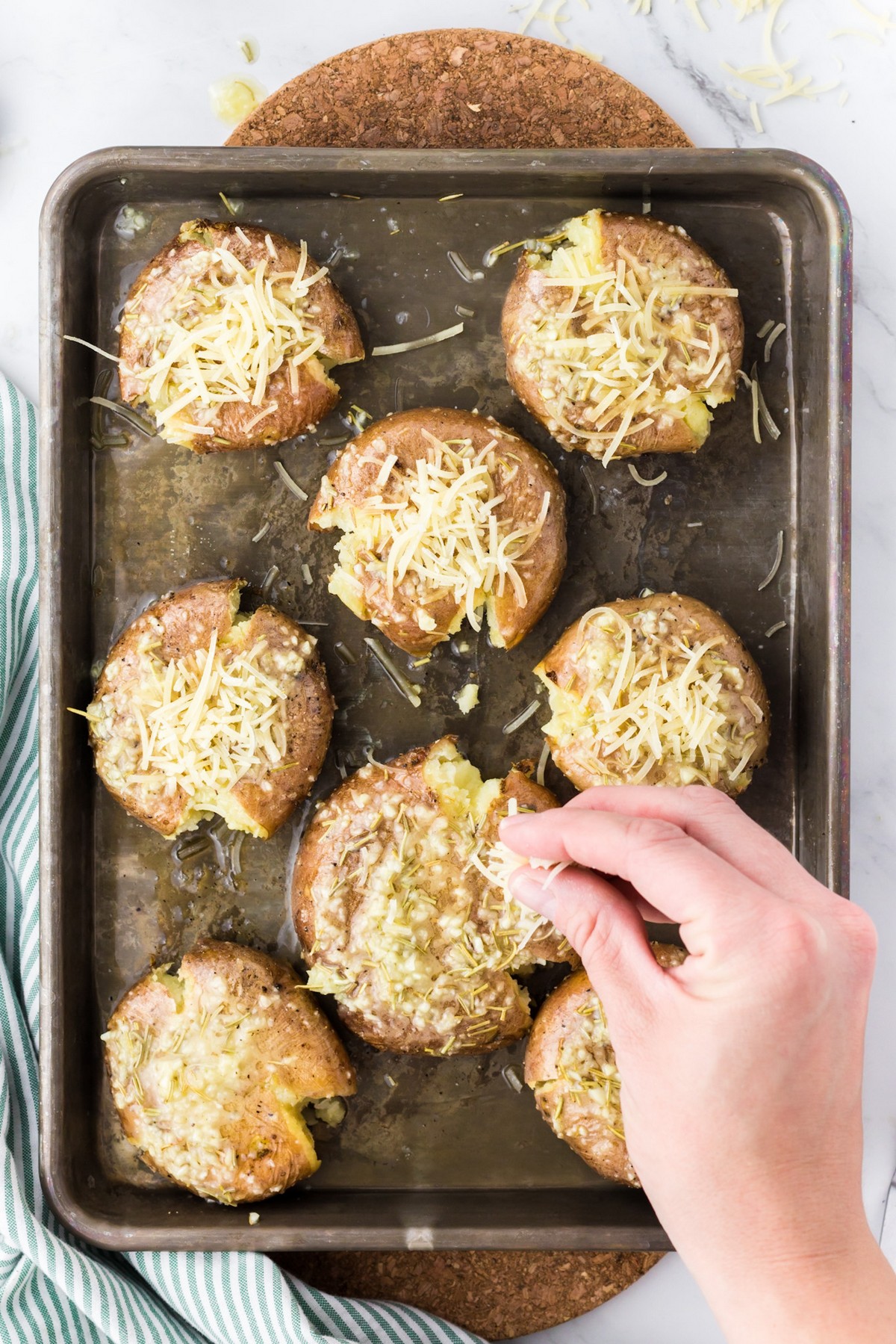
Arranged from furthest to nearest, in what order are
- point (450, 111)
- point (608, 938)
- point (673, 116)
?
point (673, 116)
point (450, 111)
point (608, 938)

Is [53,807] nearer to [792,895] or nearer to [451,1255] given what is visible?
[451,1255]

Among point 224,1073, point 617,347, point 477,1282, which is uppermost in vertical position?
point 617,347

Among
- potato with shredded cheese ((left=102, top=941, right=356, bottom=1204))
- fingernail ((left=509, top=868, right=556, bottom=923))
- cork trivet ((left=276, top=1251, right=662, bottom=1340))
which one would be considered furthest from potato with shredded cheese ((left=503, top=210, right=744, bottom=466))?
cork trivet ((left=276, top=1251, right=662, bottom=1340))

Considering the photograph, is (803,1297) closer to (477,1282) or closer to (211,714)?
(477,1282)

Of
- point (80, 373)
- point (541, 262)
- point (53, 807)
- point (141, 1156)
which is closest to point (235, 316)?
point (80, 373)

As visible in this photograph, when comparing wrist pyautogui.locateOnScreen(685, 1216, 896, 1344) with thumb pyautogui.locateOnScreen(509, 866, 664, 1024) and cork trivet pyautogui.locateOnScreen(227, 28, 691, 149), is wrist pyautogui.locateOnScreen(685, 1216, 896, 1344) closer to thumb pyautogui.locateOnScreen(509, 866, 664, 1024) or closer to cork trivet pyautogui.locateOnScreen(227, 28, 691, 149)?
thumb pyautogui.locateOnScreen(509, 866, 664, 1024)

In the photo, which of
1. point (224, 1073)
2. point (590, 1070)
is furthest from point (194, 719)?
point (590, 1070)

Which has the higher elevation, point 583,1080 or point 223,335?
point 223,335
